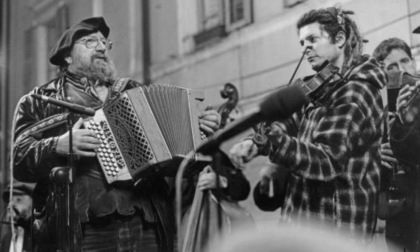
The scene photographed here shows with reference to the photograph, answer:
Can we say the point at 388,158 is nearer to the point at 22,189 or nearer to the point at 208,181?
the point at 208,181

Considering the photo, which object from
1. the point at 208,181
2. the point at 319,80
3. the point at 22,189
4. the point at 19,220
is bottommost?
the point at 19,220

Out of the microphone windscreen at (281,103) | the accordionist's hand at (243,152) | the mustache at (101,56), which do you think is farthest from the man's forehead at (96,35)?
the microphone windscreen at (281,103)

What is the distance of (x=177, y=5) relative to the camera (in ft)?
13.2

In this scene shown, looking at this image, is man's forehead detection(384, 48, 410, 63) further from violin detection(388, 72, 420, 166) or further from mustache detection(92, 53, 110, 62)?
mustache detection(92, 53, 110, 62)

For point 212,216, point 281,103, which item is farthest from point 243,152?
point 281,103

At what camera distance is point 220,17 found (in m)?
3.78

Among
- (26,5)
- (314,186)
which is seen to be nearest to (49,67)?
(26,5)

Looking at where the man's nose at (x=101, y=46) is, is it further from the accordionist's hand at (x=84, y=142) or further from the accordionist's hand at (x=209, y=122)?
the accordionist's hand at (x=209, y=122)

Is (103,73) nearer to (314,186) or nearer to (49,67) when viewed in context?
(314,186)

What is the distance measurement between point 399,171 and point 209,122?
2.82ft

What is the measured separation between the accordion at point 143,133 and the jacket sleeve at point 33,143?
249mm

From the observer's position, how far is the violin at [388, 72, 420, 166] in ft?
9.12

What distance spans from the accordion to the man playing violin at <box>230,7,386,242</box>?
13.0 inches

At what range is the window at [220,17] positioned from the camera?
3.62 meters
